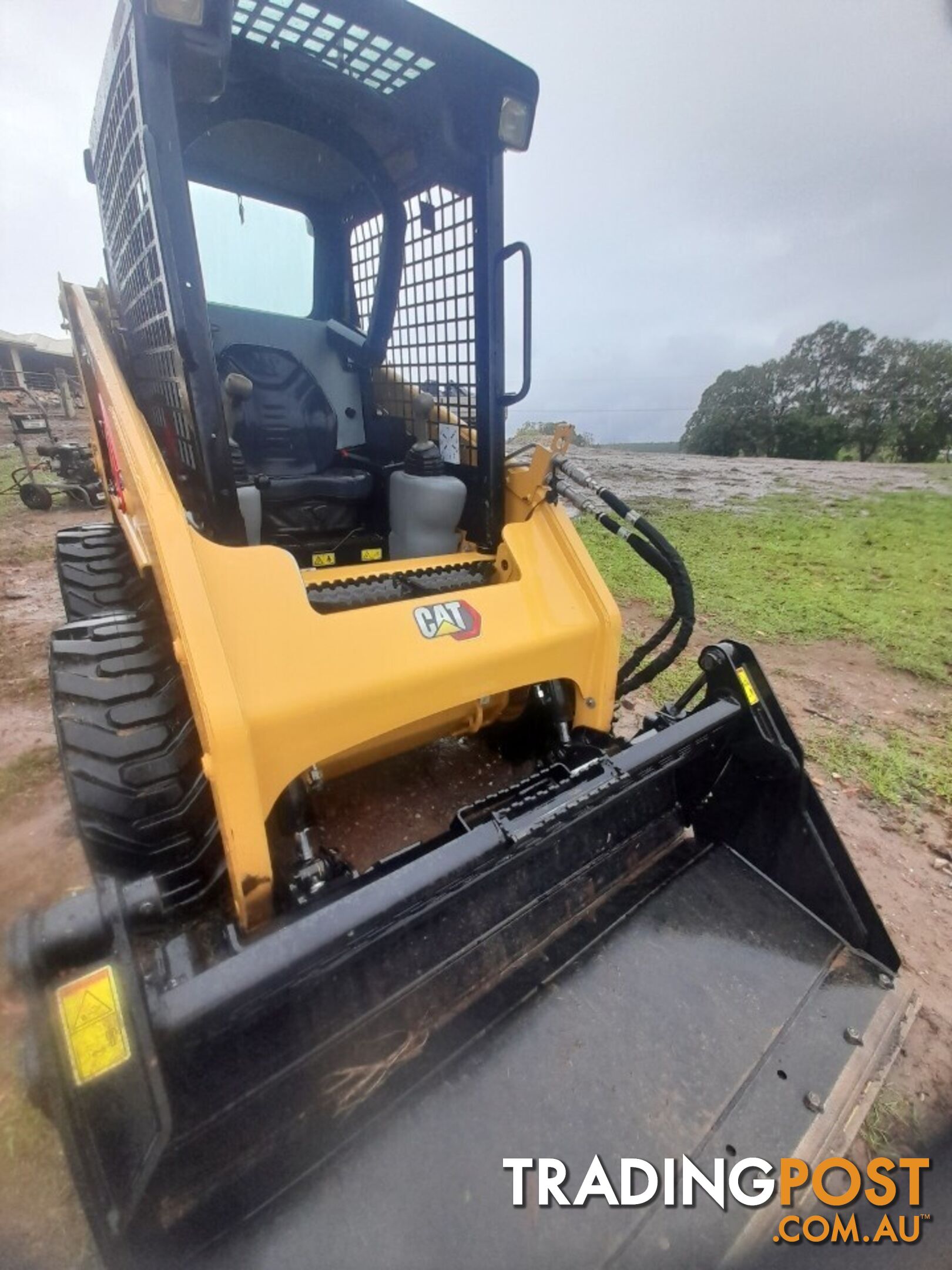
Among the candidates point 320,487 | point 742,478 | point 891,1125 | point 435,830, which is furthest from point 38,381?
point 891,1125

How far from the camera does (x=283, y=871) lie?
5.48 feet

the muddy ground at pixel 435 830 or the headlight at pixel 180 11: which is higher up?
the headlight at pixel 180 11

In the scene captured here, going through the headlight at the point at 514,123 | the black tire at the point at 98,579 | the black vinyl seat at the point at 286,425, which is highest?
the headlight at the point at 514,123

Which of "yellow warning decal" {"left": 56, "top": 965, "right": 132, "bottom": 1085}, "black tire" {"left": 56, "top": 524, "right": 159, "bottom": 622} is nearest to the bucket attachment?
"yellow warning decal" {"left": 56, "top": 965, "right": 132, "bottom": 1085}

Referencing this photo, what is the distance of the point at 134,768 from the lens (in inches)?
58.1

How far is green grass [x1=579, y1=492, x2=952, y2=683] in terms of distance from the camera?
484 cm

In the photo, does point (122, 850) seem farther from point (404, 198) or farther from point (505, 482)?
point (404, 198)

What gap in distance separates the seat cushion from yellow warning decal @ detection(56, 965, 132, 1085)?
1.86 m

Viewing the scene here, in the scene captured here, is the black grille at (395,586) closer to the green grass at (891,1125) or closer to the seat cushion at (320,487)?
the seat cushion at (320,487)

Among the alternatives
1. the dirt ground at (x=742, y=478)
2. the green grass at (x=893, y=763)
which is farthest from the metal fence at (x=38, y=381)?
the green grass at (x=893, y=763)

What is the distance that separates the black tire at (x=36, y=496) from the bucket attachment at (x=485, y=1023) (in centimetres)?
915

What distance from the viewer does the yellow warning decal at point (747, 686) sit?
76.9 inches

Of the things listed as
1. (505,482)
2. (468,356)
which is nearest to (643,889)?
(505,482)

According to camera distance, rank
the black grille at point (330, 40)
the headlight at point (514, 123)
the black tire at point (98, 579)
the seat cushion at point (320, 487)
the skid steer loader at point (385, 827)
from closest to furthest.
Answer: the skid steer loader at point (385, 827), the black grille at point (330, 40), the headlight at point (514, 123), the black tire at point (98, 579), the seat cushion at point (320, 487)
